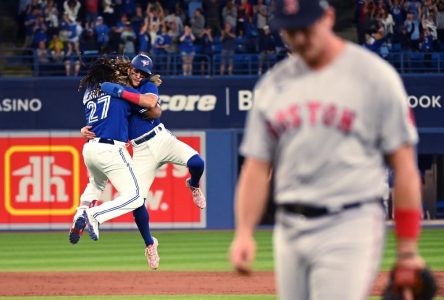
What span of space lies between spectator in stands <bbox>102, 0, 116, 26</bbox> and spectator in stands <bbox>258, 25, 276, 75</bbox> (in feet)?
10.9

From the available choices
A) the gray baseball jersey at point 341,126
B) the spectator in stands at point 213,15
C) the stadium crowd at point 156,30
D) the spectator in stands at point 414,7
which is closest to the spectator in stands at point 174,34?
the stadium crowd at point 156,30

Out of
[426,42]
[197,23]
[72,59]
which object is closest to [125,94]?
[72,59]

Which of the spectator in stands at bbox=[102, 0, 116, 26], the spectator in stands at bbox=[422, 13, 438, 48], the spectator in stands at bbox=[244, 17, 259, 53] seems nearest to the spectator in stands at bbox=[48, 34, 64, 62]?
the spectator in stands at bbox=[102, 0, 116, 26]

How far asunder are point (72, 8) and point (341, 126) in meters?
19.9

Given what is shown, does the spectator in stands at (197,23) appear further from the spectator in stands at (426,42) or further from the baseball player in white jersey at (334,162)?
the baseball player in white jersey at (334,162)

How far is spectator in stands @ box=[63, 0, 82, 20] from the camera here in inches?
931

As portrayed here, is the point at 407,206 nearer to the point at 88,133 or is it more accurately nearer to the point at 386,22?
the point at 88,133

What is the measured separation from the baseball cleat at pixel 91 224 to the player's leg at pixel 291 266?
261 inches

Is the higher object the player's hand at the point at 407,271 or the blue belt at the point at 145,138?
the player's hand at the point at 407,271

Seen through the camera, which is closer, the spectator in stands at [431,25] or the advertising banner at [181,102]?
the advertising banner at [181,102]

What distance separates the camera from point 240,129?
2211 cm

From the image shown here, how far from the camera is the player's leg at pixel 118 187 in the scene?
1105 centimetres

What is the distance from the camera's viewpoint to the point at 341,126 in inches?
173

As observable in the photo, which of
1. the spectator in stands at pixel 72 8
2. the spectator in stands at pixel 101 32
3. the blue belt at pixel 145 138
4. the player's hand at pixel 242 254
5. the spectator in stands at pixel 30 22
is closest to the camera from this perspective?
the player's hand at pixel 242 254
